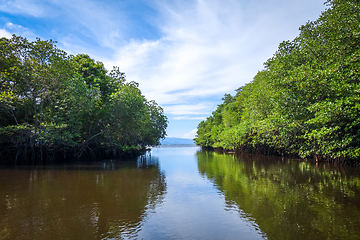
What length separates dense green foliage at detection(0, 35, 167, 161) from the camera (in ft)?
49.3

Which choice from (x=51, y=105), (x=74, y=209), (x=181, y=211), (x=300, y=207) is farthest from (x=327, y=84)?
(x=51, y=105)

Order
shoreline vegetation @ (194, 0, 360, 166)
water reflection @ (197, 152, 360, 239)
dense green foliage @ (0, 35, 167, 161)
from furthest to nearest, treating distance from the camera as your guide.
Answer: dense green foliage @ (0, 35, 167, 161), shoreline vegetation @ (194, 0, 360, 166), water reflection @ (197, 152, 360, 239)

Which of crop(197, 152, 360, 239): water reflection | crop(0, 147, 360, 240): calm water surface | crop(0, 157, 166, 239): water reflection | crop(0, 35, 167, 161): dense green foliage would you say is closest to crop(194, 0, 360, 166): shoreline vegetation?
crop(197, 152, 360, 239): water reflection

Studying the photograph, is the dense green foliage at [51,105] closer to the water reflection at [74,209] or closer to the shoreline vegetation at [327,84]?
the water reflection at [74,209]

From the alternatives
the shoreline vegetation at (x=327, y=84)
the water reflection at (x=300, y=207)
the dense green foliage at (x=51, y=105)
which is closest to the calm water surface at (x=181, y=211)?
the water reflection at (x=300, y=207)

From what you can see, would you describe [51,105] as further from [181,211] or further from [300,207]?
[300,207]

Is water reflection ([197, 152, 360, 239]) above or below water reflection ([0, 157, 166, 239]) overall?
below

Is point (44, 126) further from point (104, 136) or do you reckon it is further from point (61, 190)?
point (61, 190)

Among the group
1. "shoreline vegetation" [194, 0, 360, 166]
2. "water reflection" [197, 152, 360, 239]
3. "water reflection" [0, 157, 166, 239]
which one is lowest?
"water reflection" [197, 152, 360, 239]

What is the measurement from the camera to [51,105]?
1736 cm

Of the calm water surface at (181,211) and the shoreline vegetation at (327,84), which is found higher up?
the shoreline vegetation at (327,84)

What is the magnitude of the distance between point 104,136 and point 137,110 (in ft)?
13.3

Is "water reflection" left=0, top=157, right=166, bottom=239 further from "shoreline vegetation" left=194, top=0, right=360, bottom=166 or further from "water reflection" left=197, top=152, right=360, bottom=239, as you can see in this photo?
"shoreline vegetation" left=194, top=0, right=360, bottom=166

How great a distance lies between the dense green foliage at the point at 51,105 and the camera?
15016 millimetres
